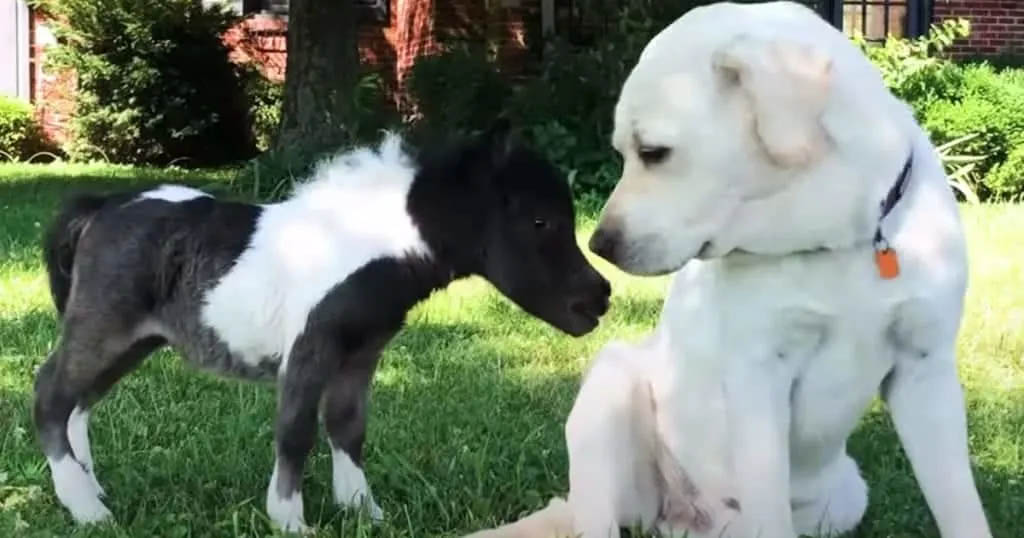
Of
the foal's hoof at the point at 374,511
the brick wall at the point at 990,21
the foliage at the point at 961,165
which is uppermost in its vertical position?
the brick wall at the point at 990,21

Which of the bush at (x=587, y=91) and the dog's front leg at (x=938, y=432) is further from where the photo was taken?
the bush at (x=587, y=91)

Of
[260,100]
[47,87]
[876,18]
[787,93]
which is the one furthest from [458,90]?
[787,93]

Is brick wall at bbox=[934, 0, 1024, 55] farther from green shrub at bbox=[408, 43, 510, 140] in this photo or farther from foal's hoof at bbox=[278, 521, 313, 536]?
foal's hoof at bbox=[278, 521, 313, 536]

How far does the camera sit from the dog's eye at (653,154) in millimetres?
2930

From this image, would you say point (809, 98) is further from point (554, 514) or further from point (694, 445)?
point (554, 514)

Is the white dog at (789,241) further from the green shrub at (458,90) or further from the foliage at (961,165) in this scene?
the green shrub at (458,90)

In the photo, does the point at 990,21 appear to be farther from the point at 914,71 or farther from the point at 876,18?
the point at 914,71

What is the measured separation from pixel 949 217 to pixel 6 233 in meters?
7.71

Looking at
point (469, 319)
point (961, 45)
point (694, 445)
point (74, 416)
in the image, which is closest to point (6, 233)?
point (469, 319)

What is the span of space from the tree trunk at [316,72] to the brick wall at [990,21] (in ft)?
29.3

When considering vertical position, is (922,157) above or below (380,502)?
above

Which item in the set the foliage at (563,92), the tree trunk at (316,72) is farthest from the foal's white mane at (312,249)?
the tree trunk at (316,72)

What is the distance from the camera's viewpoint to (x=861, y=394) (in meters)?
3.09

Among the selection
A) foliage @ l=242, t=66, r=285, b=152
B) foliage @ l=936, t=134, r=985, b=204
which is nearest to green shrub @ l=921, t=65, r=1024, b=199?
foliage @ l=936, t=134, r=985, b=204
